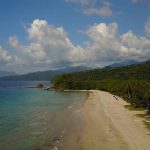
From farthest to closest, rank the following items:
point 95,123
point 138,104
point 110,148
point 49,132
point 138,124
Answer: point 138,104
point 95,123
point 138,124
point 49,132
point 110,148

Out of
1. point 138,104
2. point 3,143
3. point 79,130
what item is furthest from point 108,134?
point 138,104

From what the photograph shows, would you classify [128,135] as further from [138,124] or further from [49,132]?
[49,132]

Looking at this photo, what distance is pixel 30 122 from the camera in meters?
53.5

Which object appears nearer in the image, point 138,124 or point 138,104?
point 138,124

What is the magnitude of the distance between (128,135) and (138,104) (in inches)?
1390

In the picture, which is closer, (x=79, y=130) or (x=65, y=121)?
(x=79, y=130)

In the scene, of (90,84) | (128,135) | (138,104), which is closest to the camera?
(128,135)

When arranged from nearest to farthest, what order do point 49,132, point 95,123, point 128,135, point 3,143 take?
1. point 3,143
2. point 128,135
3. point 49,132
4. point 95,123

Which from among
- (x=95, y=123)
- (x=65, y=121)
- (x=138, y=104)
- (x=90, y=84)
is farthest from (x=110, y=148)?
(x=90, y=84)

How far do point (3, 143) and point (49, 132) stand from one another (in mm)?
8629

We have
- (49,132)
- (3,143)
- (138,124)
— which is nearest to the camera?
(3,143)

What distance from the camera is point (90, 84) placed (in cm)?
19638

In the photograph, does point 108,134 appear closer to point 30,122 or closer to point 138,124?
point 138,124

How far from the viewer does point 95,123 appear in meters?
52.5
